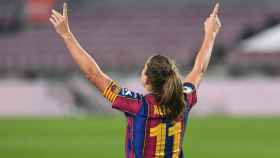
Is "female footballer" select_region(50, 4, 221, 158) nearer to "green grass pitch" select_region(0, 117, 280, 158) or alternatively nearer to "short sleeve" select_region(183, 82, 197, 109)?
"short sleeve" select_region(183, 82, 197, 109)

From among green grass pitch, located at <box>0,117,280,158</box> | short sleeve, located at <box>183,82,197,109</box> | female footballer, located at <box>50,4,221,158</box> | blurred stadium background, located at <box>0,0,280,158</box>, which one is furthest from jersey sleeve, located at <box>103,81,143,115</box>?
blurred stadium background, located at <box>0,0,280,158</box>

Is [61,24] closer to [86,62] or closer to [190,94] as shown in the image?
[86,62]

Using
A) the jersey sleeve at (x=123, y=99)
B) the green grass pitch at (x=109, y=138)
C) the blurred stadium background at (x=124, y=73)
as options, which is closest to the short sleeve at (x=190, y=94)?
the jersey sleeve at (x=123, y=99)

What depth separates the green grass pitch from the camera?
1449 cm

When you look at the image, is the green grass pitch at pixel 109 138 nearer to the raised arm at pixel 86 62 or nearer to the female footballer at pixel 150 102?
the female footballer at pixel 150 102

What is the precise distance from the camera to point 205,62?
5590 millimetres

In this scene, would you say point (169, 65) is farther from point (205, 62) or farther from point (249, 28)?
point (249, 28)

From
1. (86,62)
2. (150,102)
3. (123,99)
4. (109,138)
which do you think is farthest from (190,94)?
(109,138)

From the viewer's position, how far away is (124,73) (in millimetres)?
27984

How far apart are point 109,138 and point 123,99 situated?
12.3 meters

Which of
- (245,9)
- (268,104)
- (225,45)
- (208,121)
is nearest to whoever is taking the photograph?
(208,121)

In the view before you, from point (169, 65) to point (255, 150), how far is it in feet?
33.0

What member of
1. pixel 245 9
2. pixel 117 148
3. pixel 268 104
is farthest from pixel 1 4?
pixel 117 148

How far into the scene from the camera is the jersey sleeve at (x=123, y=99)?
16.5ft
